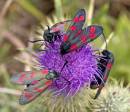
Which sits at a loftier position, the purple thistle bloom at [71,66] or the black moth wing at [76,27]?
the black moth wing at [76,27]

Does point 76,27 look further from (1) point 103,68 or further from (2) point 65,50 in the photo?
(1) point 103,68

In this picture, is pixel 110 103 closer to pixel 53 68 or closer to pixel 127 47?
pixel 53 68

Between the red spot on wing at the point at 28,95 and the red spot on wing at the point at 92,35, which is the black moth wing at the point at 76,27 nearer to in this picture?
the red spot on wing at the point at 92,35

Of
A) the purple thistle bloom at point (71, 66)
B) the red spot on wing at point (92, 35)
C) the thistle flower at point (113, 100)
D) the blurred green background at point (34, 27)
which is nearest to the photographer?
the red spot on wing at point (92, 35)

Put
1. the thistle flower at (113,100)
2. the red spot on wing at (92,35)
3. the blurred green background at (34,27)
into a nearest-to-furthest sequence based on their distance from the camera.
→ 1. the red spot on wing at (92,35)
2. the thistle flower at (113,100)
3. the blurred green background at (34,27)

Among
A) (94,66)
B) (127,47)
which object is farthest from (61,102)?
(127,47)

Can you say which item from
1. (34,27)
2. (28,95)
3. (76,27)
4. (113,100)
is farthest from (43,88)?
(34,27)

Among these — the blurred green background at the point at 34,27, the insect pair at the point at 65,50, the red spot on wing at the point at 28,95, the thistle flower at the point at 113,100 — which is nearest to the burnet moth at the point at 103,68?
the insect pair at the point at 65,50
